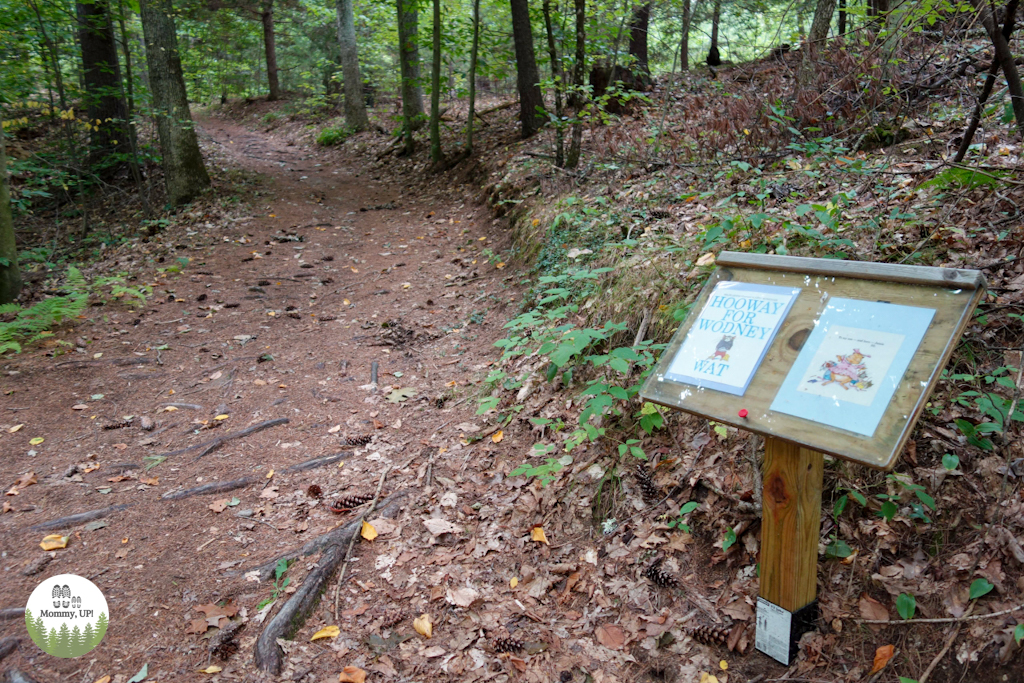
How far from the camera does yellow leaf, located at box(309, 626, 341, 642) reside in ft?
9.26

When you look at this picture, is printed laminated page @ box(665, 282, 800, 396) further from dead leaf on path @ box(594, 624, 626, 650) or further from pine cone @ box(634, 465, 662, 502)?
dead leaf on path @ box(594, 624, 626, 650)

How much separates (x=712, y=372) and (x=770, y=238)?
2193mm

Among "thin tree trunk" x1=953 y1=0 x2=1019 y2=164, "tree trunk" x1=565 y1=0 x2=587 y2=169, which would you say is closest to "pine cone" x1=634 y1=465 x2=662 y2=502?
"thin tree trunk" x1=953 y1=0 x2=1019 y2=164

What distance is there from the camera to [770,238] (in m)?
3.90

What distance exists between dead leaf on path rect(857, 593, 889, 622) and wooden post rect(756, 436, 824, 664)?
0.19m

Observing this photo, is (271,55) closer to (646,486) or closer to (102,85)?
(102,85)

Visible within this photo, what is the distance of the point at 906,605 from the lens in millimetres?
2221

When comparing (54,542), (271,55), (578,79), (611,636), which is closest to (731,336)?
(611,636)

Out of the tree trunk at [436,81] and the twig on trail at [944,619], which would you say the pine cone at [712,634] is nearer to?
the twig on trail at [944,619]

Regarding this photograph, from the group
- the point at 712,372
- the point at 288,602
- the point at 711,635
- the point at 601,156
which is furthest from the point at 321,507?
the point at 601,156

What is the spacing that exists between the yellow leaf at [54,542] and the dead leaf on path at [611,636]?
3088 millimetres

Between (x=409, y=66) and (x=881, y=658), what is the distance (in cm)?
1343

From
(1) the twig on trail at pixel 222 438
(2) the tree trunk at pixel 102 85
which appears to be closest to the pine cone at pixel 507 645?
(1) the twig on trail at pixel 222 438

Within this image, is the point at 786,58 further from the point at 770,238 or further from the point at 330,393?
the point at 330,393
